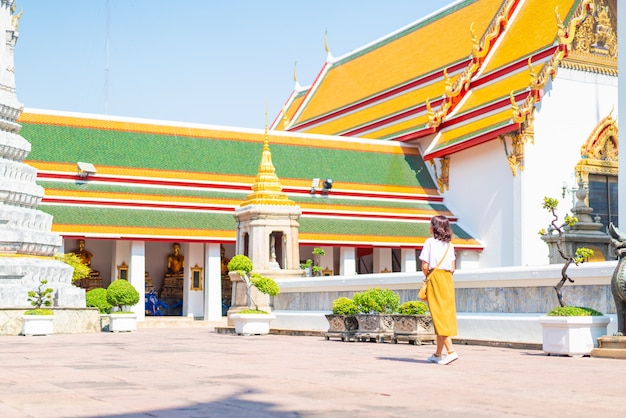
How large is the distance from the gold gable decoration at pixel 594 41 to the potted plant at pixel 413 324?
675 inches

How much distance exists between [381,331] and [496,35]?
1956 centimetres

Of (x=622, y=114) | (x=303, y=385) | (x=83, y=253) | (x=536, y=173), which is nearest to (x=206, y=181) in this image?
(x=83, y=253)

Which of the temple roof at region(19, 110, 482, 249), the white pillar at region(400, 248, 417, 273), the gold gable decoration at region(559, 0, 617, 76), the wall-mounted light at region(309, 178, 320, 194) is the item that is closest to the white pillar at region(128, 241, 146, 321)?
the temple roof at region(19, 110, 482, 249)

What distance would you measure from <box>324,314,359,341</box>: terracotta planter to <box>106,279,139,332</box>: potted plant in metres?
6.10

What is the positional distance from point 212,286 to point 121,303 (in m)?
7.51

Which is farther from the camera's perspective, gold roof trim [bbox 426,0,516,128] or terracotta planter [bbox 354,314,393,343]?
gold roof trim [bbox 426,0,516,128]

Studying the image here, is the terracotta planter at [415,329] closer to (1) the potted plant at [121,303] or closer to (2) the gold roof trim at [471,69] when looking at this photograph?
(1) the potted plant at [121,303]

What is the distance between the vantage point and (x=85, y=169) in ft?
88.0

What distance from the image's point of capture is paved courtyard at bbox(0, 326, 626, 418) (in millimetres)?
5035

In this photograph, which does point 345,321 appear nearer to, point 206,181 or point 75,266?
point 75,266

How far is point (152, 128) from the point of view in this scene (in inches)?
1142

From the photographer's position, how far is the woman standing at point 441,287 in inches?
339

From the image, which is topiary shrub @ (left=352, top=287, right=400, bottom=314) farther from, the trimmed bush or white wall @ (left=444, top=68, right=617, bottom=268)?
white wall @ (left=444, top=68, right=617, bottom=268)

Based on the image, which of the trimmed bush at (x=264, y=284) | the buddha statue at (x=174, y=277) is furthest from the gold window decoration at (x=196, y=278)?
the trimmed bush at (x=264, y=284)
